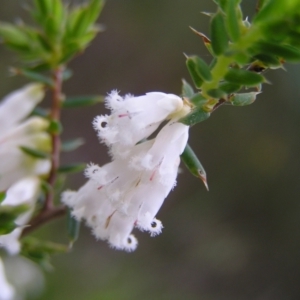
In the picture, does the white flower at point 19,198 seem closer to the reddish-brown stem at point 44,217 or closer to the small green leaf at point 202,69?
the reddish-brown stem at point 44,217

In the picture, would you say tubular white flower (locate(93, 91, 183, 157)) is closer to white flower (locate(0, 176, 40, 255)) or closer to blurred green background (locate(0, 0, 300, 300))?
white flower (locate(0, 176, 40, 255))

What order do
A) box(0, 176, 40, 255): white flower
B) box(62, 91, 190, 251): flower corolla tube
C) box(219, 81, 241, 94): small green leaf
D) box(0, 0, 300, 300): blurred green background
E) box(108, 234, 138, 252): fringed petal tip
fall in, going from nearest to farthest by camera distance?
1. box(219, 81, 241, 94): small green leaf
2. box(62, 91, 190, 251): flower corolla tube
3. box(108, 234, 138, 252): fringed petal tip
4. box(0, 176, 40, 255): white flower
5. box(0, 0, 300, 300): blurred green background

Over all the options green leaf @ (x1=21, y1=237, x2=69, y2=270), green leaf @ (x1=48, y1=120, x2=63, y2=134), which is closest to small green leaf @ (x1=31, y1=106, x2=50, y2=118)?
green leaf @ (x1=48, y1=120, x2=63, y2=134)

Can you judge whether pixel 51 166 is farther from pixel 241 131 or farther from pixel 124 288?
pixel 241 131

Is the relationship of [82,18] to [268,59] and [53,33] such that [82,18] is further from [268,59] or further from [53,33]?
[268,59]

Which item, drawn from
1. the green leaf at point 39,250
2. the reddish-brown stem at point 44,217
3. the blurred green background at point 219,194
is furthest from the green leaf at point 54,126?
the blurred green background at point 219,194

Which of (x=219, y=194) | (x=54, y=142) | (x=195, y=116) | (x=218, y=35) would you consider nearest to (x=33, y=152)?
(x=54, y=142)
